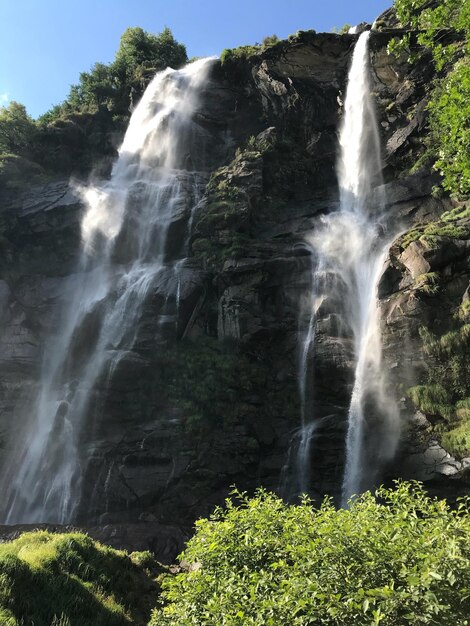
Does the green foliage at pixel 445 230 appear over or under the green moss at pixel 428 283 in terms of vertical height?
over

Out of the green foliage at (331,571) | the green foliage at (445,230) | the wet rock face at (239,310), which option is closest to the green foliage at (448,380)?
the wet rock face at (239,310)

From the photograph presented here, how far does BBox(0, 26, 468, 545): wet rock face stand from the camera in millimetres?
18562

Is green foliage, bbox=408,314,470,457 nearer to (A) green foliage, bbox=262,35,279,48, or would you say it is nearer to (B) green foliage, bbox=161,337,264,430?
(B) green foliage, bbox=161,337,264,430

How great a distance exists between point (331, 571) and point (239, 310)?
59.9 feet

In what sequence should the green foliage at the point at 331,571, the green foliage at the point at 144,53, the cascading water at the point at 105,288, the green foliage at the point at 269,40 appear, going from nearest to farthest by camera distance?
1. the green foliage at the point at 331,571
2. the cascading water at the point at 105,288
3. the green foliage at the point at 269,40
4. the green foliage at the point at 144,53

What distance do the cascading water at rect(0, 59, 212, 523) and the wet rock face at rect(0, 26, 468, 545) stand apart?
26.7 inches

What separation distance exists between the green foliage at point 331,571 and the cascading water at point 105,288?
14528 mm

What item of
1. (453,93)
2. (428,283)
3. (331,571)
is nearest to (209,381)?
(428,283)

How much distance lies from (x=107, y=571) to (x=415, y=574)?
330 inches

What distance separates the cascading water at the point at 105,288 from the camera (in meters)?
20.0

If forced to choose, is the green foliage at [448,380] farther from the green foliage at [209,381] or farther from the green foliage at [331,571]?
the green foliage at [331,571]

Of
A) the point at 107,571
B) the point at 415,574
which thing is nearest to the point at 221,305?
the point at 107,571

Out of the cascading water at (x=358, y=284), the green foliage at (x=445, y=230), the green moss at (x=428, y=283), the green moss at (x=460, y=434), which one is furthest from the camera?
the green foliage at (x=445, y=230)

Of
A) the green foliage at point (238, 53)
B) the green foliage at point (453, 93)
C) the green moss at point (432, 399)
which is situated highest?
the green foliage at point (238, 53)
